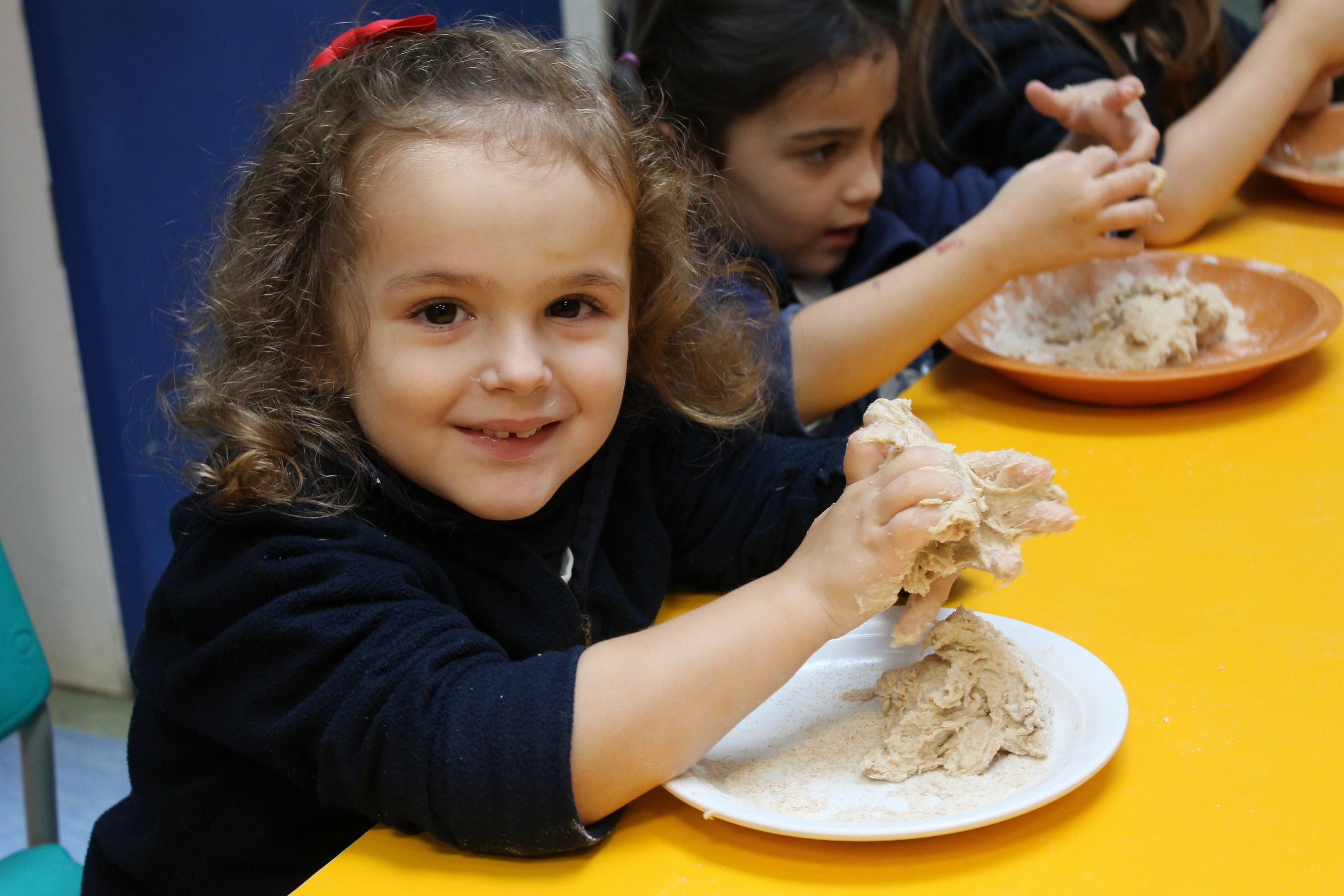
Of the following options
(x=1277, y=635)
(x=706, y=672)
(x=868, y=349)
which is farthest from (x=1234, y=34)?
(x=706, y=672)

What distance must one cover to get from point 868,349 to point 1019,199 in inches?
9.9

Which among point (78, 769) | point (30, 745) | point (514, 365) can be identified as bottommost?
point (78, 769)

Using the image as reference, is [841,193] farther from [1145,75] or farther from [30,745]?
[30,745]

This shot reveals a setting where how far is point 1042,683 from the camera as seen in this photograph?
2.61 ft

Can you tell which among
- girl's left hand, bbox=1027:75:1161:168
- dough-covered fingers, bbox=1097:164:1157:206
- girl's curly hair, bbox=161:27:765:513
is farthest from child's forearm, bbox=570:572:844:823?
girl's left hand, bbox=1027:75:1161:168

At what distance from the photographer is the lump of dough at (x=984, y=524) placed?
0.74m

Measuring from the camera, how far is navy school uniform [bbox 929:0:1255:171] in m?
2.08

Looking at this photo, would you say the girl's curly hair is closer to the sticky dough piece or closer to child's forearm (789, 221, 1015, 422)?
child's forearm (789, 221, 1015, 422)

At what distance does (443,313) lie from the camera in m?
0.87

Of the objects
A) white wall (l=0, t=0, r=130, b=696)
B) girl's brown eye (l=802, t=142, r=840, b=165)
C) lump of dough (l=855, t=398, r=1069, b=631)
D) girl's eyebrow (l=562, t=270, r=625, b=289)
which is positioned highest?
girl's eyebrow (l=562, t=270, r=625, b=289)

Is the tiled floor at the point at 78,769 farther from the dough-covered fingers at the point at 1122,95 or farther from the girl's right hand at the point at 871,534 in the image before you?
the dough-covered fingers at the point at 1122,95

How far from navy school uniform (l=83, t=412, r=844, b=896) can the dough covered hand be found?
0.23 m

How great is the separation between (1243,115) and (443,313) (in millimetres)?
1567

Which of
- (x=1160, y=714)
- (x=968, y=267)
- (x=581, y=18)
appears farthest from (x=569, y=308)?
(x=581, y=18)
